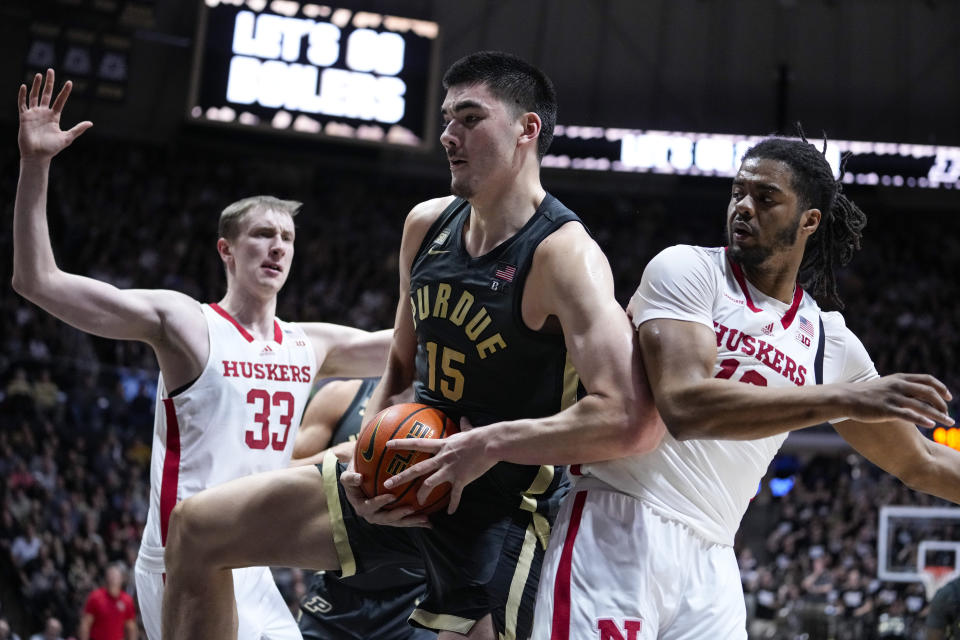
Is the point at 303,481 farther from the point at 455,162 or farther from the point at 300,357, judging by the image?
the point at 300,357

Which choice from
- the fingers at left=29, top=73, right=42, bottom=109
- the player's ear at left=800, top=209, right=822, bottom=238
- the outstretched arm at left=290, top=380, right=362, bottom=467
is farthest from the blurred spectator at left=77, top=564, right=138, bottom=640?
the player's ear at left=800, top=209, right=822, bottom=238

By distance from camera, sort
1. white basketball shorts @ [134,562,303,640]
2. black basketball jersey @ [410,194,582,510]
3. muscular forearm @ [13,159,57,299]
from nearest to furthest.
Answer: black basketball jersey @ [410,194,582,510] → muscular forearm @ [13,159,57,299] → white basketball shorts @ [134,562,303,640]

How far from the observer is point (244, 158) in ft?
78.1

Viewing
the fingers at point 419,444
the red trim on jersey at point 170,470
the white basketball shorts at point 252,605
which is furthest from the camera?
the red trim on jersey at point 170,470

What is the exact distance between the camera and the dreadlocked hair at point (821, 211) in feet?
11.9

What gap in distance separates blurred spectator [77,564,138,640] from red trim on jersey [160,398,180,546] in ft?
18.9

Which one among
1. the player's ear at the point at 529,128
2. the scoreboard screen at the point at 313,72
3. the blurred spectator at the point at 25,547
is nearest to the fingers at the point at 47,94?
the player's ear at the point at 529,128

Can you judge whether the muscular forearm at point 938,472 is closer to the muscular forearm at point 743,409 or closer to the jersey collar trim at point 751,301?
the jersey collar trim at point 751,301

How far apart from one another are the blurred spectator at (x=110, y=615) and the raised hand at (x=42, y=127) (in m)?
6.63

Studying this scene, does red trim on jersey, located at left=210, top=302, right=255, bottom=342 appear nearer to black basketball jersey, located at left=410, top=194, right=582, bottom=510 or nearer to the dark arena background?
black basketball jersey, located at left=410, top=194, right=582, bottom=510

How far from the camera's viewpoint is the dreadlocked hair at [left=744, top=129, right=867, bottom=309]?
11.9 ft

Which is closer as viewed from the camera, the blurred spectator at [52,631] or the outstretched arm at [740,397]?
the outstretched arm at [740,397]

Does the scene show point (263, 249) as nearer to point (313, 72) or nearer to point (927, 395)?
point (927, 395)

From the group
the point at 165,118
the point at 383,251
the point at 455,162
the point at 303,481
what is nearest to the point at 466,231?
the point at 455,162
